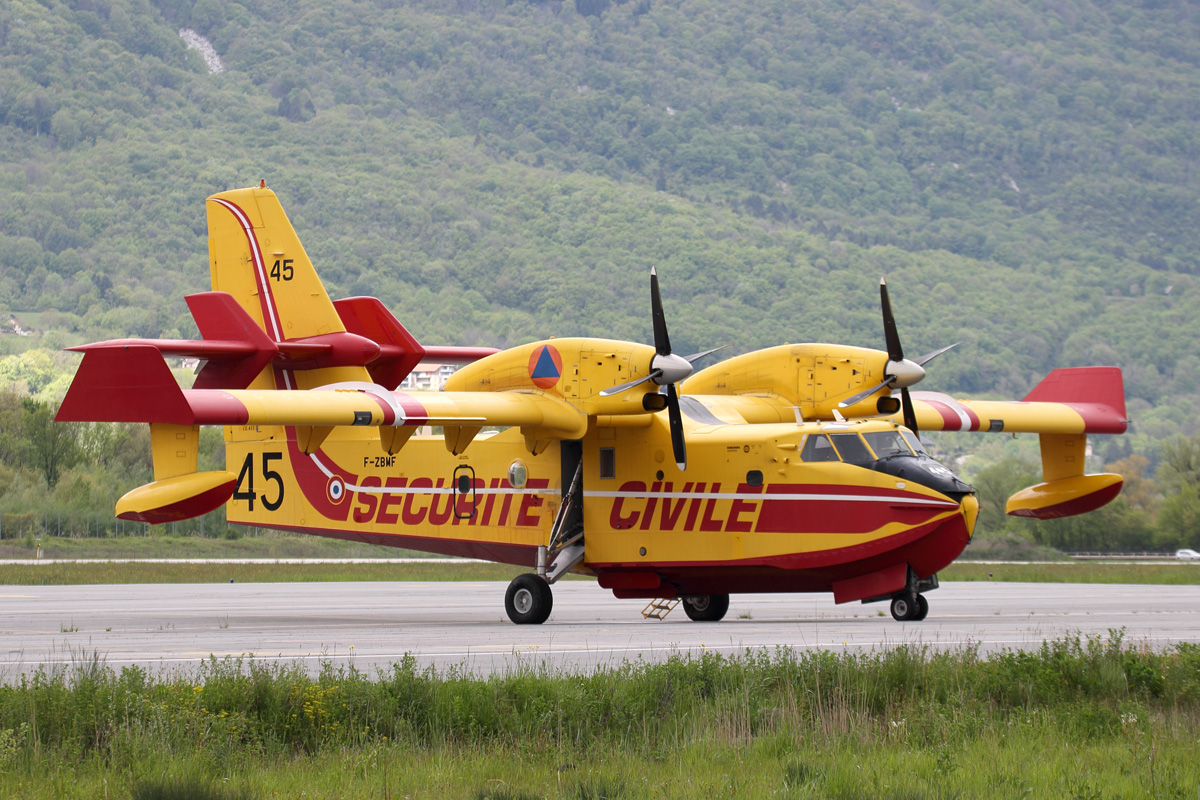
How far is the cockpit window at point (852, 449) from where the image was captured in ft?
67.2

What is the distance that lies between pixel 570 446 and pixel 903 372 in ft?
19.6

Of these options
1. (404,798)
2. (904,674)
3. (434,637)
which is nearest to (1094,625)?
(904,674)

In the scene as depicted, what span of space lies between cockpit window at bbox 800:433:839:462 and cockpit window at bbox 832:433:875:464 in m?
0.12

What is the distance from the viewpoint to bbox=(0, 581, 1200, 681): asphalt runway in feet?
51.4

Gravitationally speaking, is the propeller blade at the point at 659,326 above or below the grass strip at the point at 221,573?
above

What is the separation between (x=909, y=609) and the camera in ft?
68.7

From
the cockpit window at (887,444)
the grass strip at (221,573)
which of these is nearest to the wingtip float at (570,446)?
the cockpit window at (887,444)

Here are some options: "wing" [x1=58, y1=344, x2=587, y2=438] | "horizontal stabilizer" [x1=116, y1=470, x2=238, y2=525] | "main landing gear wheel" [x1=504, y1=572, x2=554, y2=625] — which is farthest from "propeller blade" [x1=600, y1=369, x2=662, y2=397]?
"horizontal stabilizer" [x1=116, y1=470, x2=238, y2=525]

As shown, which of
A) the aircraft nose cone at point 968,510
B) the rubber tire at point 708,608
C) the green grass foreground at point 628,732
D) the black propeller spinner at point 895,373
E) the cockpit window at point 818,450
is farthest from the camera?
the rubber tire at point 708,608

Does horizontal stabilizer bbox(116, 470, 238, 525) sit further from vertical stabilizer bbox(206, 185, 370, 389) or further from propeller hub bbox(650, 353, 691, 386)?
propeller hub bbox(650, 353, 691, 386)

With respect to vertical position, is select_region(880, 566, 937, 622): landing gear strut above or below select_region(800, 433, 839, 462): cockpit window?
below

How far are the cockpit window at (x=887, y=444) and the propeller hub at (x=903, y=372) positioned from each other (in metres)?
2.22

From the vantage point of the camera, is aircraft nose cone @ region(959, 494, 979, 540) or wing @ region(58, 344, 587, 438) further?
aircraft nose cone @ region(959, 494, 979, 540)

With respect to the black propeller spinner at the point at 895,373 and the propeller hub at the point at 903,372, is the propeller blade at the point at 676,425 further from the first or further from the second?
the propeller hub at the point at 903,372
